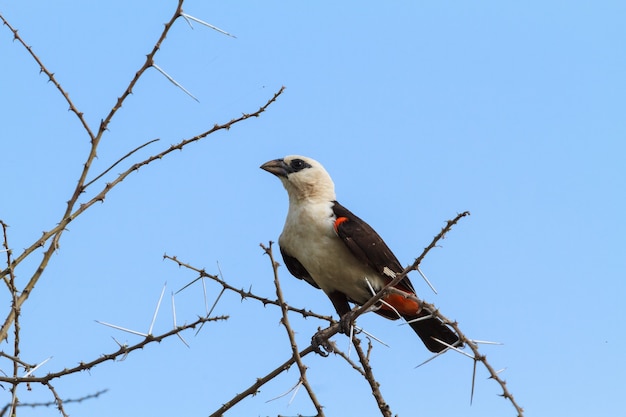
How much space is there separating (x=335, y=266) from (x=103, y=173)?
2.59 metres

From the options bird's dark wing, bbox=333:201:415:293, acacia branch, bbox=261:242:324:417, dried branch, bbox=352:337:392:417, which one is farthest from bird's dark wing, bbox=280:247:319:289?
acacia branch, bbox=261:242:324:417

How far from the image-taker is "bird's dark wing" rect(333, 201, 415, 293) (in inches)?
208

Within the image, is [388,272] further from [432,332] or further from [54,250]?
[54,250]

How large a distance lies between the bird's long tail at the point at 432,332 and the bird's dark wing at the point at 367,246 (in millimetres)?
321

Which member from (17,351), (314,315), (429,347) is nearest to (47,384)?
(17,351)

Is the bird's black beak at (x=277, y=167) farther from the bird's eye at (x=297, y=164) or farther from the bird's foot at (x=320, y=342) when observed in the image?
the bird's foot at (x=320, y=342)

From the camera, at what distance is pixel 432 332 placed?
5.71 m

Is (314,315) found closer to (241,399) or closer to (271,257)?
(241,399)

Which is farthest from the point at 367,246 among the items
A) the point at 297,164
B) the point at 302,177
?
the point at 297,164

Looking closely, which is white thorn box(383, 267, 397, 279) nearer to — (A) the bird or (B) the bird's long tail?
(A) the bird

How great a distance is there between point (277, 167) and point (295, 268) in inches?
32.2

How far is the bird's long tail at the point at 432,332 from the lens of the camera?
18.4 ft

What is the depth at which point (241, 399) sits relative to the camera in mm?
3205

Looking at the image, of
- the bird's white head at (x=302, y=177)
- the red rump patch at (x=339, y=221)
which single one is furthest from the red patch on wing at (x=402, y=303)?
the bird's white head at (x=302, y=177)
